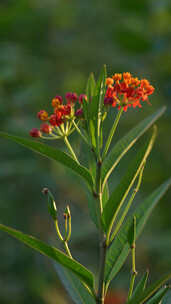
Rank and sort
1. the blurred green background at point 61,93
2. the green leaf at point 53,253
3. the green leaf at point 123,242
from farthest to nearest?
the blurred green background at point 61,93
the green leaf at point 123,242
the green leaf at point 53,253

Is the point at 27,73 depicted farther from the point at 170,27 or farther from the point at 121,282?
the point at 121,282

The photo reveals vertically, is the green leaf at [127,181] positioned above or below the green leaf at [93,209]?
above

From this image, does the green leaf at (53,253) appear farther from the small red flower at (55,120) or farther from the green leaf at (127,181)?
the small red flower at (55,120)

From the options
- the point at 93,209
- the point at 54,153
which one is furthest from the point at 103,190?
the point at 54,153

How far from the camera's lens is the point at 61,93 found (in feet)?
12.8

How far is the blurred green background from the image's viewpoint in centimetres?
310

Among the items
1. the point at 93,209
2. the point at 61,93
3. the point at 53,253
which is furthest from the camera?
the point at 61,93

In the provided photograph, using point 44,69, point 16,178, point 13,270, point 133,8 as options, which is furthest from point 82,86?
point 13,270

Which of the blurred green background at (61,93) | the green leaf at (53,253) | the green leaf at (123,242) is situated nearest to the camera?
the green leaf at (53,253)

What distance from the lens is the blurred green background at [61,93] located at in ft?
10.2

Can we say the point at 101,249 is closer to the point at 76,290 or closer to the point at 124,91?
the point at 76,290

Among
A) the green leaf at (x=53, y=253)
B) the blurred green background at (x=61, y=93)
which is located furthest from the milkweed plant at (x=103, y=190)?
the blurred green background at (x=61, y=93)

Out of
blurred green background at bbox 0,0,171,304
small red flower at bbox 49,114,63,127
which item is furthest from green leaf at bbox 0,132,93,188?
blurred green background at bbox 0,0,171,304

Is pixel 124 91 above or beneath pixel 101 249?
above
